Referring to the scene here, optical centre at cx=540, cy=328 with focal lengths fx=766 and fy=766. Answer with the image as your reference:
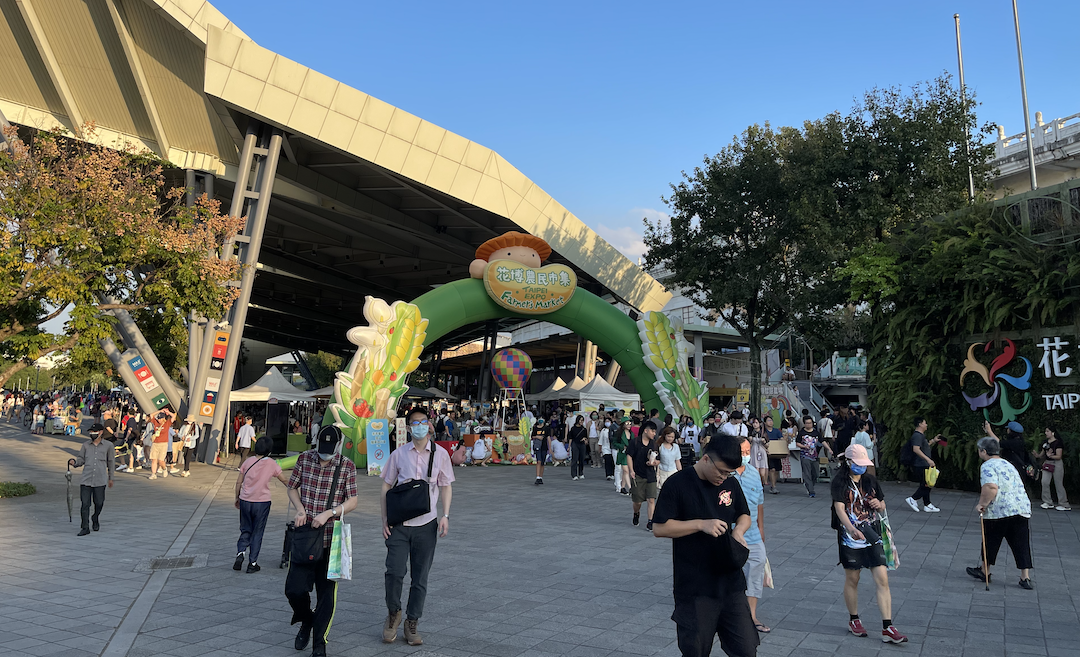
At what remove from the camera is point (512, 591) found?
7.27 m

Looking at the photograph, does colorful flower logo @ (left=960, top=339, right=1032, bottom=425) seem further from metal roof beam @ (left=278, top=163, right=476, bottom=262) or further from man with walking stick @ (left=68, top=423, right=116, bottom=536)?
metal roof beam @ (left=278, top=163, right=476, bottom=262)

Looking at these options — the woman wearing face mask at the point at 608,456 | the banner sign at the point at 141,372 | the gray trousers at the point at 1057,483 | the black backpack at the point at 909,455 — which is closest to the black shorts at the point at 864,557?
the black backpack at the point at 909,455

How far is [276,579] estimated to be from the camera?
7797 mm

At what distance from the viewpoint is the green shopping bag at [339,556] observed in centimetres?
524

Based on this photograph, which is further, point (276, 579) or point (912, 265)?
point (912, 265)

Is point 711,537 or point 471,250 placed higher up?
point 471,250

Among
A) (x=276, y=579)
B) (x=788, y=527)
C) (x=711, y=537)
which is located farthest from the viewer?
(x=788, y=527)

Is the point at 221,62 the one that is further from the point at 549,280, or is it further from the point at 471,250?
the point at 471,250

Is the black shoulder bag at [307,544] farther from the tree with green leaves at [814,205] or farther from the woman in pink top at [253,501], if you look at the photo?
the tree with green leaves at [814,205]

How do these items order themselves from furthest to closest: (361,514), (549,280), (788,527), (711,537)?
(549,280) < (361,514) < (788,527) < (711,537)

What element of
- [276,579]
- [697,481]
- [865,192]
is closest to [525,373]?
[865,192]

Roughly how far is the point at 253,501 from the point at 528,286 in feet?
49.4

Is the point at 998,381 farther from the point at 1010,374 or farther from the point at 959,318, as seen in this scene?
the point at 959,318

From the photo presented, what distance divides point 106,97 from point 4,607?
18780 mm
